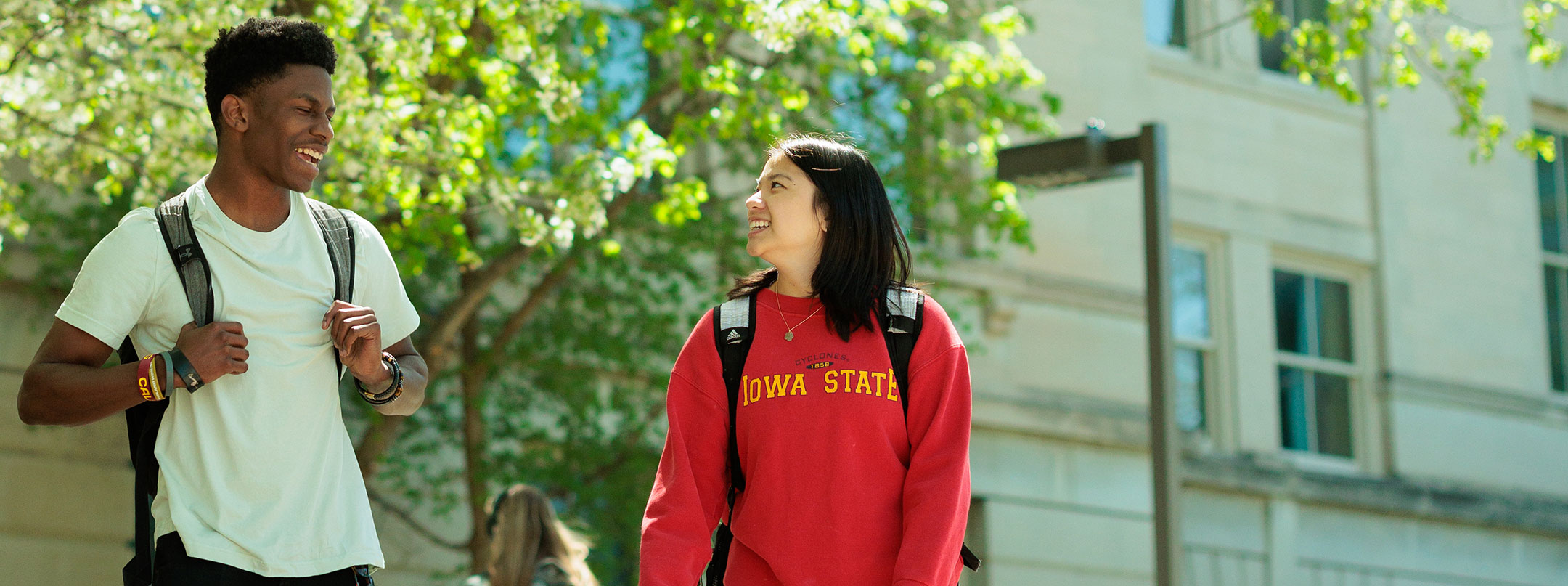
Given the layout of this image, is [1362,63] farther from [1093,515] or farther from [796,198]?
[796,198]

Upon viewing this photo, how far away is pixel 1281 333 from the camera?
16.6 metres

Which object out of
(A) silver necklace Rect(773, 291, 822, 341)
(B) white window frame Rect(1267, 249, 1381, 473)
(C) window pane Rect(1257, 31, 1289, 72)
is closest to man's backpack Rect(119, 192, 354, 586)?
(A) silver necklace Rect(773, 291, 822, 341)

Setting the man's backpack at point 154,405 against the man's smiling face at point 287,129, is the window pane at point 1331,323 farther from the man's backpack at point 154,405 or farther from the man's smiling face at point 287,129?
the man's backpack at point 154,405

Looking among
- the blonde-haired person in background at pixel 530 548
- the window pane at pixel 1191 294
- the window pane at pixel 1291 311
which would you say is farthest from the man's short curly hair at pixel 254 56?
the window pane at pixel 1291 311

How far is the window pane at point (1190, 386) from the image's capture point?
15477 mm

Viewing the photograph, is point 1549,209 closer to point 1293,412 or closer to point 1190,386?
point 1293,412

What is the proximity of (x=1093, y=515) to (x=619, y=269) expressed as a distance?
239 inches

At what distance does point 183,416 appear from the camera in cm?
340

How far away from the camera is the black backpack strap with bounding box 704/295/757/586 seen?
4062 millimetres

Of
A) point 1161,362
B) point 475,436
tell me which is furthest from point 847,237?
point 475,436

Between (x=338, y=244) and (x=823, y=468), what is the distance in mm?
1214

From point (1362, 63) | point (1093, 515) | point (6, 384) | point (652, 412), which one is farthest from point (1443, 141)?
point (6, 384)

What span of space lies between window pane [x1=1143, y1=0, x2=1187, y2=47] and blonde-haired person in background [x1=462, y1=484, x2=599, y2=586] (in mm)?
10358

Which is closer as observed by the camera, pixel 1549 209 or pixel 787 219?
pixel 787 219
